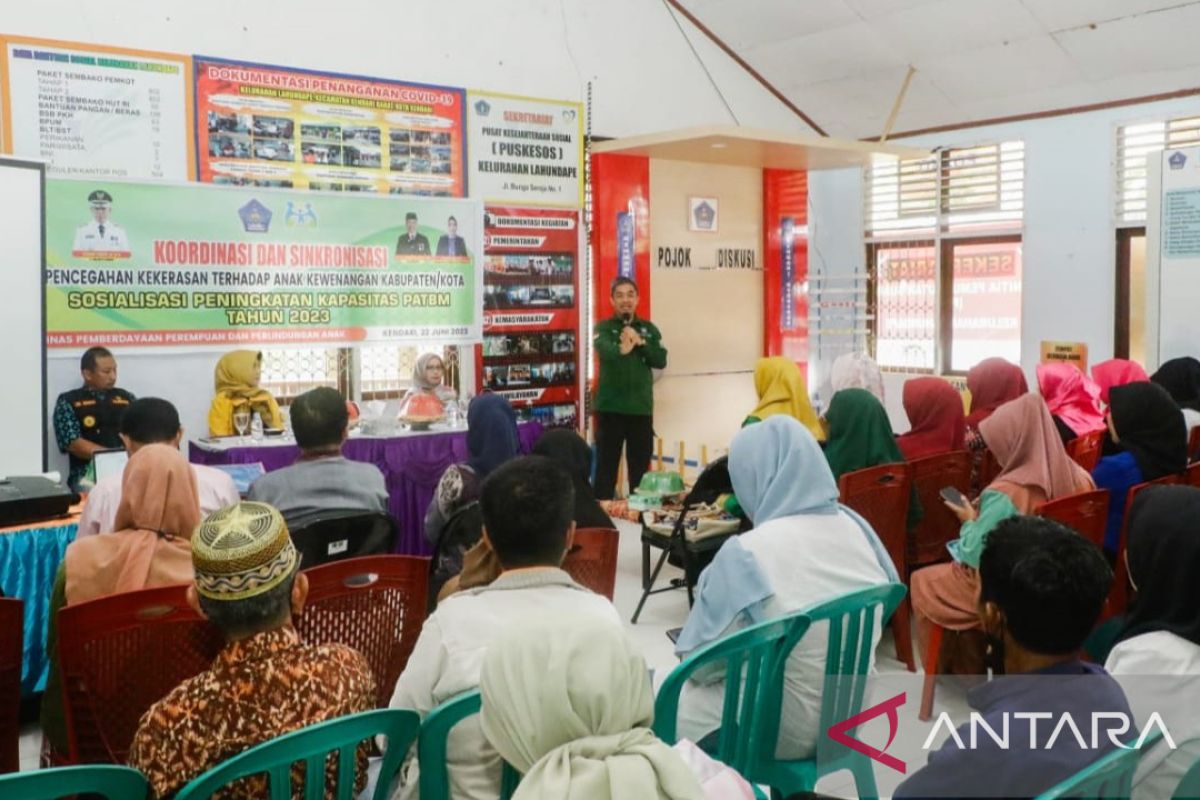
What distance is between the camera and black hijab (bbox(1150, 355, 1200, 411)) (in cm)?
563

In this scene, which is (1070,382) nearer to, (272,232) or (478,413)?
(478,413)

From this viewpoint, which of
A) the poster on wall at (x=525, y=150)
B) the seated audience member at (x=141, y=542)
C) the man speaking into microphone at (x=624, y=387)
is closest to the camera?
the seated audience member at (x=141, y=542)

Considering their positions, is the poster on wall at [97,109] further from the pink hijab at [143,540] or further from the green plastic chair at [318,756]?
the green plastic chair at [318,756]

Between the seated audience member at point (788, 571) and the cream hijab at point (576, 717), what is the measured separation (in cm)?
95

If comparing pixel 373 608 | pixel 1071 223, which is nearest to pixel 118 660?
pixel 373 608

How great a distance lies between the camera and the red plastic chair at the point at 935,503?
4.12 meters

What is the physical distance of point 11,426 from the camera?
188 inches

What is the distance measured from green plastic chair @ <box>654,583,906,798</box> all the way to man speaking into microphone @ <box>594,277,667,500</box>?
446 centimetres

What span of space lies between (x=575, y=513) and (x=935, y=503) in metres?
1.69

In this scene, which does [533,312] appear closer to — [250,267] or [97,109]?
[250,267]

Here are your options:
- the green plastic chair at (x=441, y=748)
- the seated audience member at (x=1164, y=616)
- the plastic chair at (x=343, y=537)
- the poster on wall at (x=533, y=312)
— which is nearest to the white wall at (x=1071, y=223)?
the poster on wall at (x=533, y=312)

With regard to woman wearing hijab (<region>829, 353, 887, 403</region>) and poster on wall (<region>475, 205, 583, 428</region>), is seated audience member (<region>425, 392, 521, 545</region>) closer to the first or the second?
woman wearing hijab (<region>829, 353, 887, 403</region>)

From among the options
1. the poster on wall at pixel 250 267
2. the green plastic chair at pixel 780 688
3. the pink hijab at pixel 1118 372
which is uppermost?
the poster on wall at pixel 250 267

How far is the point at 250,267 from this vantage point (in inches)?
241
